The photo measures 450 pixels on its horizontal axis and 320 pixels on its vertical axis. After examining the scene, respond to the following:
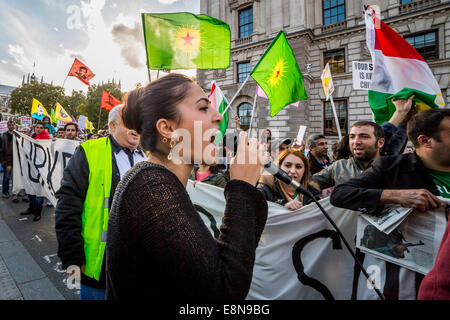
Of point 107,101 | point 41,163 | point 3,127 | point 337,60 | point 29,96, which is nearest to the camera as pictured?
point 41,163

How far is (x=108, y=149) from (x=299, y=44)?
16969 mm

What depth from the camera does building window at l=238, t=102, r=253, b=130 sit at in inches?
723

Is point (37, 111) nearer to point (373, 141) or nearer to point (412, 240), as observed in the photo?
point (373, 141)

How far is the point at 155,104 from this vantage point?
99cm

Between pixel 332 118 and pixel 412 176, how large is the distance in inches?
613

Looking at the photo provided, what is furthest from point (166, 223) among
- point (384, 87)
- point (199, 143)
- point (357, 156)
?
point (384, 87)

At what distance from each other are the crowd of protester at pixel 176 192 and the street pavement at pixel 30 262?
1500mm

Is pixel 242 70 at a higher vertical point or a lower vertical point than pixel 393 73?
higher

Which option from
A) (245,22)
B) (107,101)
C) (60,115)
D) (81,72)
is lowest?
(60,115)

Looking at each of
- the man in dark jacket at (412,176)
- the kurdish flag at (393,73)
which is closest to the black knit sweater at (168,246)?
the man in dark jacket at (412,176)

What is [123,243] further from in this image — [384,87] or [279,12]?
[279,12]

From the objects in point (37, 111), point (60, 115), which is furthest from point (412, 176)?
point (37, 111)

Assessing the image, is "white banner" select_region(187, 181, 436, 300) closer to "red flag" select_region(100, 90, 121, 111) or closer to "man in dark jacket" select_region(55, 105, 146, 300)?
"man in dark jacket" select_region(55, 105, 146, 300)

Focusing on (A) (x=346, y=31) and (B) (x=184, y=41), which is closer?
(B) (x=184, y=41)
